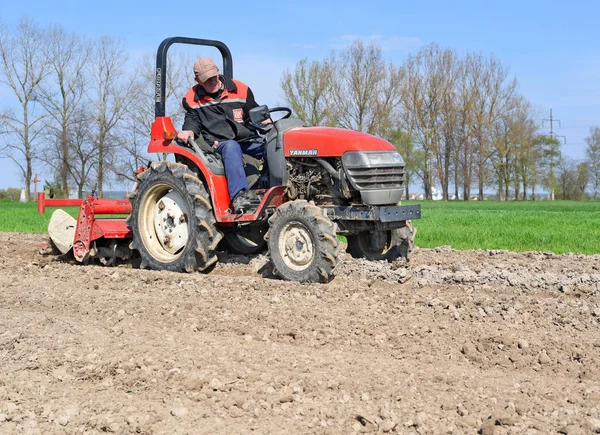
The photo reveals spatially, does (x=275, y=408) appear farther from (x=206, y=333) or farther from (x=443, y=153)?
(x=443, y=153)

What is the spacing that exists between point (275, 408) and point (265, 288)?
2.83m

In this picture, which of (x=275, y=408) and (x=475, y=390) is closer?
(x=275, y=408)

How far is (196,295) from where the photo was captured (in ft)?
20.1

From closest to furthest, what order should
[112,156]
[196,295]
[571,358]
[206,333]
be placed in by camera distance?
1. [571,358]
2. [206,333]
3. [196,295]
4. [112,156]

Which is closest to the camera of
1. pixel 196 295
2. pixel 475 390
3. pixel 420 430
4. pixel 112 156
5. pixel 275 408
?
pixel 420 430

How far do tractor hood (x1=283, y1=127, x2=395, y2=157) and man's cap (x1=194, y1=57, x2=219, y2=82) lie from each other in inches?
36.8

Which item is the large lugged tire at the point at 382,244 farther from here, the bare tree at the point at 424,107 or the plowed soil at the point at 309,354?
the bare tree at the point at 424,107

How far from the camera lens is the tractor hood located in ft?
22.4

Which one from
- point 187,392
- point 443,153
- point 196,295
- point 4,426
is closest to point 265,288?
point 196,295

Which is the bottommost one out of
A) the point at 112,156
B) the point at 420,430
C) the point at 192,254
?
the point at 420,430

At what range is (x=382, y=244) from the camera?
25.1ft

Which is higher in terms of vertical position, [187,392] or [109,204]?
[109,204]

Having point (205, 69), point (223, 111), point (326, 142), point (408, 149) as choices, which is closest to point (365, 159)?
point (326, 142)

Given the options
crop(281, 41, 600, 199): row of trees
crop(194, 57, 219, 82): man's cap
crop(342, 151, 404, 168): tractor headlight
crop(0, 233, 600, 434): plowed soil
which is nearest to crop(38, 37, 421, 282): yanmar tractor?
crop(342, 151, 404, 168): tractor headlight
